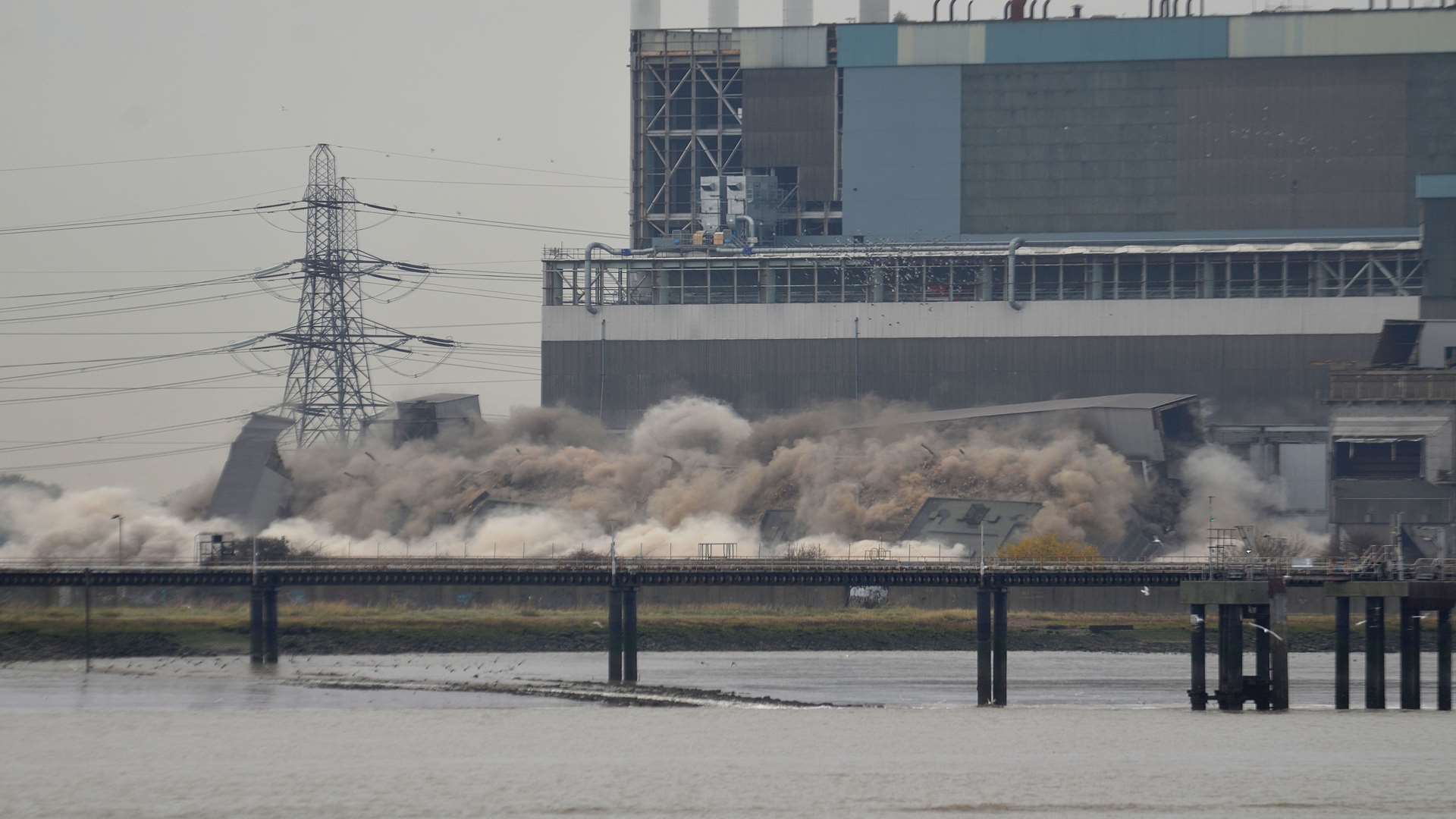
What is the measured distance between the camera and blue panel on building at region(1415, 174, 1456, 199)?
4547 inches

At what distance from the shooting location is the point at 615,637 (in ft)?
257

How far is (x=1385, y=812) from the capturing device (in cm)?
4972

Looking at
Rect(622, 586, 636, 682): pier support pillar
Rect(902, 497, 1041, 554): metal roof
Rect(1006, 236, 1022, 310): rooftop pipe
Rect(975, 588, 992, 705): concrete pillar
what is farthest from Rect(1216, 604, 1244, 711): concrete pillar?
Rect(1006, 236, 1022, 310): rooftop pipe

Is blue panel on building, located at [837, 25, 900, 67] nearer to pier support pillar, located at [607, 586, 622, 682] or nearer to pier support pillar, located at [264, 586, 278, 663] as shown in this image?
pier support pillar, located at [264, 586, 278, 663]

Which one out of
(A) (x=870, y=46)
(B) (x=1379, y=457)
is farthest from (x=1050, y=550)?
(A) (x=870, y=46)

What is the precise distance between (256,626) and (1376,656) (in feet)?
147

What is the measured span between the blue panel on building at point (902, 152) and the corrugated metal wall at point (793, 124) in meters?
1.85

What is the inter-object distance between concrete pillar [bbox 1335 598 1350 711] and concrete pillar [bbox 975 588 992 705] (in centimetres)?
1160

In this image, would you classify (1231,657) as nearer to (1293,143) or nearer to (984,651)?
(984,651)

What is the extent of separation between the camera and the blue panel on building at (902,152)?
13075 centimetres

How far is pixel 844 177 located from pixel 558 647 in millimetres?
49744

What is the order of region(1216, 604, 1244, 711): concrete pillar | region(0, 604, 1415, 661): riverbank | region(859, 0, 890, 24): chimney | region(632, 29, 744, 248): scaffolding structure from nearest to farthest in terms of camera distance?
region(1216, 604, 1244, 711): concrete pillar → region(0, 604, 1415, 661): riverbank → region(632, 29, 744, 248): scaffolding structure → region(859, 0, 890, 24): chimney

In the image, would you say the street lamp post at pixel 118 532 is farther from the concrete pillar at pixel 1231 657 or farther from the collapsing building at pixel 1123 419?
the concrete pillar at pixel 1231 657

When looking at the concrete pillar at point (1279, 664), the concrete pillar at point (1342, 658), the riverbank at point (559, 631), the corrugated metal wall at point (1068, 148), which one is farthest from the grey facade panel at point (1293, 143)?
the concrete pillar at point (1279, 664)
